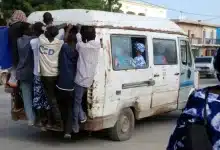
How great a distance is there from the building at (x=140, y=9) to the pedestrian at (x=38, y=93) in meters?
34.0

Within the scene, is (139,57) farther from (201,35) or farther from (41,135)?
(201,35)

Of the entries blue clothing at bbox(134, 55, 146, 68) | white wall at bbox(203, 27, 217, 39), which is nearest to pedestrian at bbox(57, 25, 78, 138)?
blue clothing at bbox(134, 55, 146, 68)

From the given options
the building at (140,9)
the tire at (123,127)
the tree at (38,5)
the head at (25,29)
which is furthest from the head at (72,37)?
the building at (140,9)

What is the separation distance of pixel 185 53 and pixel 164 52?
3.53ft

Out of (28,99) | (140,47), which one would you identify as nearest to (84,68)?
(28,99)

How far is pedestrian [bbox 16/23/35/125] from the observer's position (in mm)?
7074

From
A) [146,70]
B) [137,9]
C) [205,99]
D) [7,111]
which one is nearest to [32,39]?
[146,70]

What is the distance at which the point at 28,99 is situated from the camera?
715 cm

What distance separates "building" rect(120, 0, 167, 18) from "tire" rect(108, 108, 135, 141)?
3348 centimetres

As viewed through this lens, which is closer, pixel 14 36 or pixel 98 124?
pixel 98 124

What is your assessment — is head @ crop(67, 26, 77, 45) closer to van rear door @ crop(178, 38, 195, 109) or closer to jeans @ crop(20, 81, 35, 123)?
jeans @ crop(20, 81, 35, 123)

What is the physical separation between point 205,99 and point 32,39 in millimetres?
5254

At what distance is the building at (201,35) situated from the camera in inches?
1865

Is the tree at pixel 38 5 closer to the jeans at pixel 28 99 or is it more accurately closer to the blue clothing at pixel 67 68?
the jeans at pixel 28 99
